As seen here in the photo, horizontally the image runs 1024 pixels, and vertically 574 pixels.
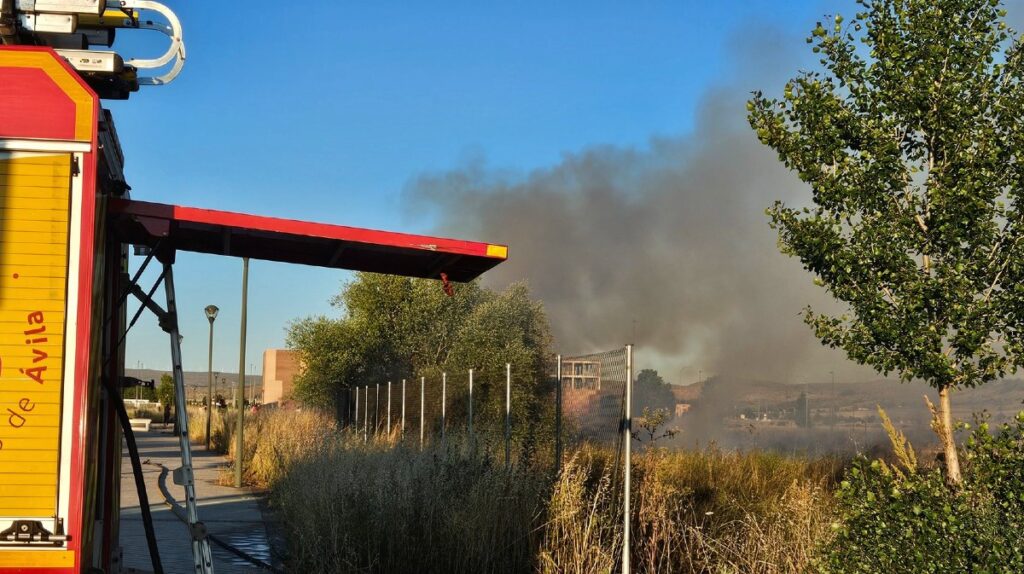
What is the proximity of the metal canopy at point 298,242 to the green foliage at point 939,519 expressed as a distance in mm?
2843

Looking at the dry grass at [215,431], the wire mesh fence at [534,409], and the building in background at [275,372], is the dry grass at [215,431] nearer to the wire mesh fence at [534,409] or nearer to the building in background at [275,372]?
the wire mesh fence at [534,409]

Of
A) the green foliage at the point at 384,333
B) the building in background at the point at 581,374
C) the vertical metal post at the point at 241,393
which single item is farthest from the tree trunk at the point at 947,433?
the green foliage at the point at 384,333

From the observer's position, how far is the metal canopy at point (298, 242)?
6109mm

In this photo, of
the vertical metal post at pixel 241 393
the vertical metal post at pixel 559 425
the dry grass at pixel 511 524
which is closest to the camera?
the dry grass at pixel 511 524

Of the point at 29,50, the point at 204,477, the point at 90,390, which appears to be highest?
the point at 29,50

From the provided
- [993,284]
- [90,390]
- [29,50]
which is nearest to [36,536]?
[90,390]

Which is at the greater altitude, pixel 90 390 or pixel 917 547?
pixel 90 390

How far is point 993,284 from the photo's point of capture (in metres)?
9.13

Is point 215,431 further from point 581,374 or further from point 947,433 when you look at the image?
point 947,433

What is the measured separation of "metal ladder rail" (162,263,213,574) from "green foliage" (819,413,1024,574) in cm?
380

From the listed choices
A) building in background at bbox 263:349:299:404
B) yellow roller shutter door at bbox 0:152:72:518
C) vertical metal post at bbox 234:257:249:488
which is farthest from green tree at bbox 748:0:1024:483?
building in background at bbox 263:349:299:404

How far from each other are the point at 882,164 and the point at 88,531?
23.8 feet

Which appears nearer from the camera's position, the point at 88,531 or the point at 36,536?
the point at 36,536

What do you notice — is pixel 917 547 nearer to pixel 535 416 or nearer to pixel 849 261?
pixel 849 261
